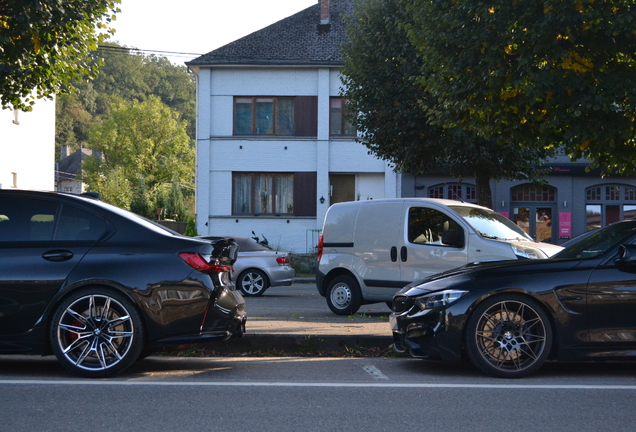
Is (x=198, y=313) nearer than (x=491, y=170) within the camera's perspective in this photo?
Yes

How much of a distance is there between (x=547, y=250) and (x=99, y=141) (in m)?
62.2

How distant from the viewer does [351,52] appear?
20422mm

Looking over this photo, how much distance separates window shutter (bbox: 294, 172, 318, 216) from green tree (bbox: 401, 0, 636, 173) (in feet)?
53.9

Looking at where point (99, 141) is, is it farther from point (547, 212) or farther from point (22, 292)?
point (22, 292)

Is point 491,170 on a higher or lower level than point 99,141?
lower

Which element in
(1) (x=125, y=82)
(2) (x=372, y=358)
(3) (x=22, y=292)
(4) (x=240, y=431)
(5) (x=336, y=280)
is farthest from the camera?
(1) (x=125, y=82)

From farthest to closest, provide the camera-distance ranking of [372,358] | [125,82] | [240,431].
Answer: [125,82], [372,358], [240,431]

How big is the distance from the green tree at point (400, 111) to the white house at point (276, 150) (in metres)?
8.34

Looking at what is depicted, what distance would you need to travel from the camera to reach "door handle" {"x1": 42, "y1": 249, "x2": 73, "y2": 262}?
20.6ft

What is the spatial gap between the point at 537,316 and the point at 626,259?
882mm

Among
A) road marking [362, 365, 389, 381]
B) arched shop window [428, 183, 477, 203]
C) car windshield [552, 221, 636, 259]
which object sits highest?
arched shop window [428, 183, 477, 203]

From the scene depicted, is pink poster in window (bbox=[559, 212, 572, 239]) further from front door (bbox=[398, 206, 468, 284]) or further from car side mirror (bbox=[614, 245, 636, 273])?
car side mirror (bbox=[614, 245, 636, 273])

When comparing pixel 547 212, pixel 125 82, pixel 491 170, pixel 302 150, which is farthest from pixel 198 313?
pixel 125 82

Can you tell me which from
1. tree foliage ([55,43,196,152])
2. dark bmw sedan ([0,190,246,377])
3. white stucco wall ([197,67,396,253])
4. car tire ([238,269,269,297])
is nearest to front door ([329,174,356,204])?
white stucco wall ([197,67,396,253])
